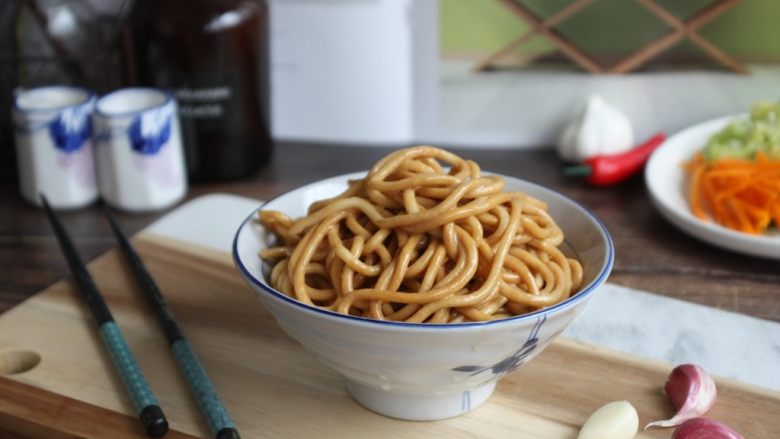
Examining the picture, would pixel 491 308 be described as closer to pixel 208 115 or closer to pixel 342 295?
pixel 342 295

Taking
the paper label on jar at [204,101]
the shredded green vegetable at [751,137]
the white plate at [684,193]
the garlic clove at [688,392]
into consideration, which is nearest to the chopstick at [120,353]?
the paper label on jar at [204,101]

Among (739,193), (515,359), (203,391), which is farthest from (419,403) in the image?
(739,193)

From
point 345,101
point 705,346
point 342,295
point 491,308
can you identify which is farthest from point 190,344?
point 345,101

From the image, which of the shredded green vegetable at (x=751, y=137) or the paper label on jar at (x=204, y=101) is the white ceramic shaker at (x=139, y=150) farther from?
the shredded green vegetable at (x=751, y=137)

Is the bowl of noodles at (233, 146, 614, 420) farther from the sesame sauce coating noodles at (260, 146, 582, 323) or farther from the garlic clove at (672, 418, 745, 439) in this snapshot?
the garlic clove at (672, 418, 745, 439)

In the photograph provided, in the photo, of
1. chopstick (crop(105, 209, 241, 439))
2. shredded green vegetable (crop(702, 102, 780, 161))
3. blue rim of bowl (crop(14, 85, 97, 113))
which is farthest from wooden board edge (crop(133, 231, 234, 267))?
shredded green vegetable (crop(702, 102, 780, 161))
